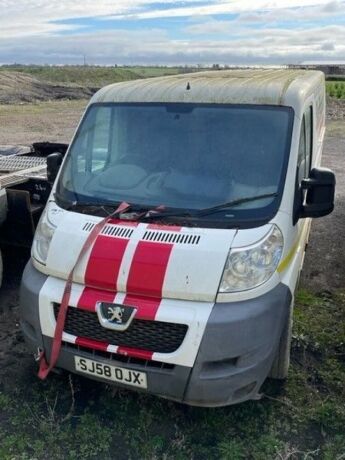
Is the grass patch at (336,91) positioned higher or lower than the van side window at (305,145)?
lower

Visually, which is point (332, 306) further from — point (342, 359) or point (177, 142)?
point (177, 142)

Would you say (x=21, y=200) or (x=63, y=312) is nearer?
(x=63, y=312)

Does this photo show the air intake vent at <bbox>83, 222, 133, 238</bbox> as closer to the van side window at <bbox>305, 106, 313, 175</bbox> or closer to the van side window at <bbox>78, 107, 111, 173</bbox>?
the van side window at <bbox>78, 107, 111, 173</bbox>

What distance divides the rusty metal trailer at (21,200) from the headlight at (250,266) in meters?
2.63

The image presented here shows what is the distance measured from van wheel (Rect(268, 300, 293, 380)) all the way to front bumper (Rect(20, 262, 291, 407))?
1.04ft

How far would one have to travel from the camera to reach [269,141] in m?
3.57

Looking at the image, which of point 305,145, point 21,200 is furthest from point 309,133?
point 21,200

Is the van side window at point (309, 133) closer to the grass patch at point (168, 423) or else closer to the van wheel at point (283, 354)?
the van wheel at point (283, 354)

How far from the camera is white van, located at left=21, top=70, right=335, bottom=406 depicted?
9.80 ft

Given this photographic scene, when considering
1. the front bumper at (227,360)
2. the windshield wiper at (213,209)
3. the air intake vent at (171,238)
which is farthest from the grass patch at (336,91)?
the front bumper at (227,360)

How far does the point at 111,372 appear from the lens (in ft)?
10.2

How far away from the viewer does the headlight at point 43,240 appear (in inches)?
136

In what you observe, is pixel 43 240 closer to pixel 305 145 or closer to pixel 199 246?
pixel 199 246

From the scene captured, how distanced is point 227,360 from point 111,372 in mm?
689
